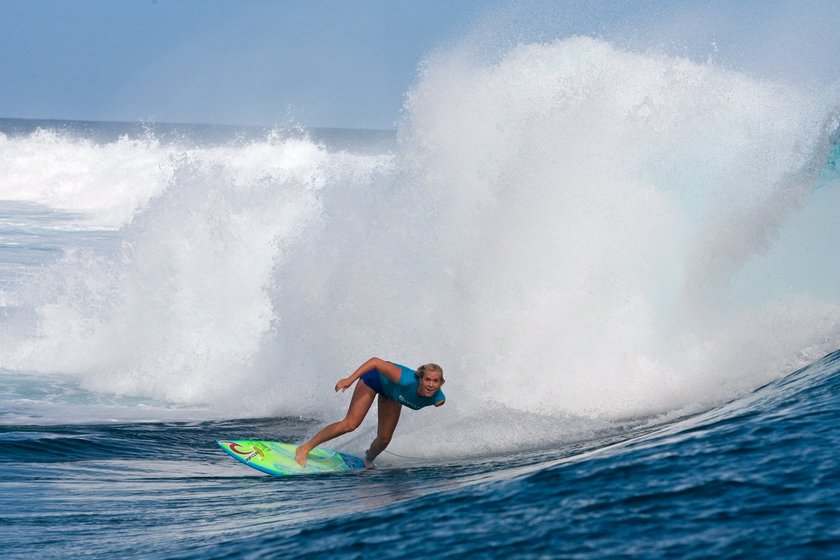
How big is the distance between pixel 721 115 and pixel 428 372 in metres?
8.19

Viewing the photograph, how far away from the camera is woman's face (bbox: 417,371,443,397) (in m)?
8.51

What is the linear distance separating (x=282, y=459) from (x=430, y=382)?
153 cm

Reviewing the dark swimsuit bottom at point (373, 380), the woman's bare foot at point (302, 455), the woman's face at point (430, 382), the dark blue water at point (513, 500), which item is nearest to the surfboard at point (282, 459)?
the woman's bare foot at point (302, 455)

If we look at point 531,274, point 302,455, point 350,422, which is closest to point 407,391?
point 350,422

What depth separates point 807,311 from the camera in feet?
35.7

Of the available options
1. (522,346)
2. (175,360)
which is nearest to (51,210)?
(175,360)

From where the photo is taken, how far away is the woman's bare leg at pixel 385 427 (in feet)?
29.1

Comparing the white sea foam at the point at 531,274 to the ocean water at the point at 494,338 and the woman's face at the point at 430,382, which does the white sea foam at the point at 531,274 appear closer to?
the ocean water at the point at 494,338

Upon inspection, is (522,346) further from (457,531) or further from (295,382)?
(457,531)

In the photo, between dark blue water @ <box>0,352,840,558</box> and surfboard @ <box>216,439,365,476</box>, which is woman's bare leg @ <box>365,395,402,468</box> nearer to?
surfboard @ <box>216,439,365,476</box>

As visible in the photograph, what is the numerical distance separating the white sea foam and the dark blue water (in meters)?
1.60

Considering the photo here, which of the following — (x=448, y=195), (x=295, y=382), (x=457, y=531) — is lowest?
(x=457, y=531)

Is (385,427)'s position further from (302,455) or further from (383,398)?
(302,455)

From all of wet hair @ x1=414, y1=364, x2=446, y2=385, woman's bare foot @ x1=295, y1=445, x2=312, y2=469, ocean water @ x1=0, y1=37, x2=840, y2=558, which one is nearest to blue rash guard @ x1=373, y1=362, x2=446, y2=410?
wet hair @ x1=414, y1=364, x2=446, y2=385
